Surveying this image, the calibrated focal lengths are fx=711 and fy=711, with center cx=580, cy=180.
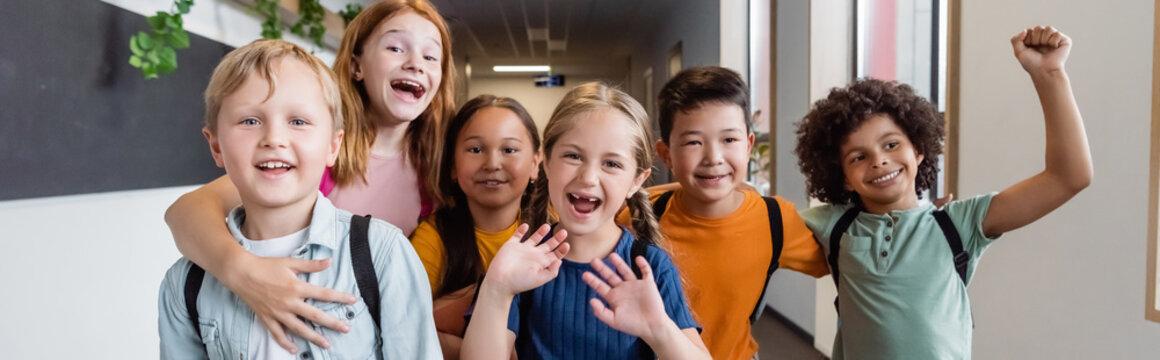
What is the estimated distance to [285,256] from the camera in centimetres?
113

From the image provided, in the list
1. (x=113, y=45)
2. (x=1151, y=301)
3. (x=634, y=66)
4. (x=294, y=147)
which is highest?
(x=634, y=66)

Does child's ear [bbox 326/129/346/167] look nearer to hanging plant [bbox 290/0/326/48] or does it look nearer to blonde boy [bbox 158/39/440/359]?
blonde boy [bbox 158/39/440/359]

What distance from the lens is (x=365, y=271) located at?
1110mm

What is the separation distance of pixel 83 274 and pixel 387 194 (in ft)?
3.95

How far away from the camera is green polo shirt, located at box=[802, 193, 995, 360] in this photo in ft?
5.00

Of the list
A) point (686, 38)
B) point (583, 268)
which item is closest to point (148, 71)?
point (583, 268)

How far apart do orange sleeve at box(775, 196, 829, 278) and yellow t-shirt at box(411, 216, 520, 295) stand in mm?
628

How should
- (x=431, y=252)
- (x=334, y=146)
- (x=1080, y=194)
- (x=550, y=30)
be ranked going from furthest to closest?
(x=550, y=30)
(x=1080, y=194)
(x=431, y=252)
(x=334, y=146)

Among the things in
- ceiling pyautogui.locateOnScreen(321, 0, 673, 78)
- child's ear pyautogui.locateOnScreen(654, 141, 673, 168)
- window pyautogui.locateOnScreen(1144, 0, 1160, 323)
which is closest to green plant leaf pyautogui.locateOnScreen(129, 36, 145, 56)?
child's ear pyautogui.locateOnScreen(654, 141, 673, 168)

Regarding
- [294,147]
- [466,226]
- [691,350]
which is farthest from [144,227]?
[691,350]

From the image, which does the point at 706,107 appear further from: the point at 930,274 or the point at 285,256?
the point at 285,256

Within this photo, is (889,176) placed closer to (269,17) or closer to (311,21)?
(269,17)

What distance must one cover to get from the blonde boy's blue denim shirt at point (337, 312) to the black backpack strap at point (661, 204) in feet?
2.26

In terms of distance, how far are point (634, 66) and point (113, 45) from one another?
32.5ft
